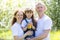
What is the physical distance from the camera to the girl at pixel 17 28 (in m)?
2.02

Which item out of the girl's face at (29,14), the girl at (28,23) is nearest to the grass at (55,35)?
the girl at (28,23)

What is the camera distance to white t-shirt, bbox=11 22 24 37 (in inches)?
79.6

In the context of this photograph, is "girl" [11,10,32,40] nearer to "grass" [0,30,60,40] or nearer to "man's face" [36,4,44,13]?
"grass" [0,30,60,40]

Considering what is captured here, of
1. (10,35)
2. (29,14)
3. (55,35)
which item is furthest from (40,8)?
(10,35)

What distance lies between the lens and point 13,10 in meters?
2.04

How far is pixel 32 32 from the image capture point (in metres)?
2.05

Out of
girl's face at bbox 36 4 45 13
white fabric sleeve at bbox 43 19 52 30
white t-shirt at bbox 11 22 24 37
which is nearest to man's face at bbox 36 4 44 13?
girl's face at bbox 36 4 45 13

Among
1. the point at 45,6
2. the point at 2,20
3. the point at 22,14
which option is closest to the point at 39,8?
the point at 45,6

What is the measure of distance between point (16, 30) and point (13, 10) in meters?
0.25

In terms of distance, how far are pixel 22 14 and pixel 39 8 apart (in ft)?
0.72

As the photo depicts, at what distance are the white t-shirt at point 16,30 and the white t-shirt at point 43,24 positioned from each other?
0.20 metres

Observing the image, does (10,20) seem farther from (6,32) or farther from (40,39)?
(40,39)

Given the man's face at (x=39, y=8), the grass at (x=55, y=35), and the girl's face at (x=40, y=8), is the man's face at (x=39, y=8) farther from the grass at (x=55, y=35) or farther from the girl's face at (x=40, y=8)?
the grass at (x=55, y=35)

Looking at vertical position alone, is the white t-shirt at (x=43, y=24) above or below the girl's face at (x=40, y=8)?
below
